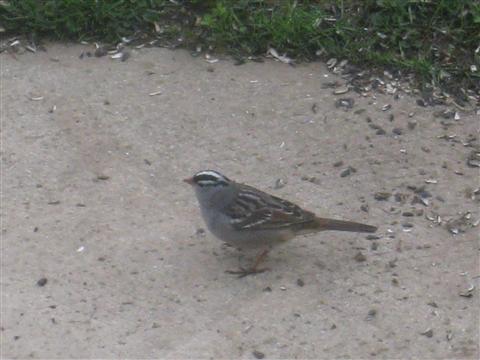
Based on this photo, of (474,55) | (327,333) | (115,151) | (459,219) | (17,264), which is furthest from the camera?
(474,55)

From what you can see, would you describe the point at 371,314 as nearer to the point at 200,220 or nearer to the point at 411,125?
the point at 200,220

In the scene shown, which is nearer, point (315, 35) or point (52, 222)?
point (52, 222)

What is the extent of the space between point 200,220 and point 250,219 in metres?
0.59

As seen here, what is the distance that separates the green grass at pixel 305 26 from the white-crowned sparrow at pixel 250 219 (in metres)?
2.17

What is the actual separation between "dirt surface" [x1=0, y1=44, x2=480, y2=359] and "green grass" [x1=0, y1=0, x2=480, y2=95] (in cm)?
21

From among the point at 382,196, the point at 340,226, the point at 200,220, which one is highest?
the point at 340,226

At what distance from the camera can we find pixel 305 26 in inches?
335

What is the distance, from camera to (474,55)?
8445 millimetres

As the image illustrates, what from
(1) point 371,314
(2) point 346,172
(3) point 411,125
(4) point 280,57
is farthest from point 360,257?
(4) point 280,57

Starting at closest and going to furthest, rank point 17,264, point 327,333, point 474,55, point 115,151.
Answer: point 327,333
point 17,264
point 115,151
point 474,55

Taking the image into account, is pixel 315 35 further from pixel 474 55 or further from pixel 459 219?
pixel 459 219

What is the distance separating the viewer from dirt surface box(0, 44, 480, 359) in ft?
19.7

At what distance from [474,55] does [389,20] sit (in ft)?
2.21

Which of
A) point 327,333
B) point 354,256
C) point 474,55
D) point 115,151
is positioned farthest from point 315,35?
point 327,333
